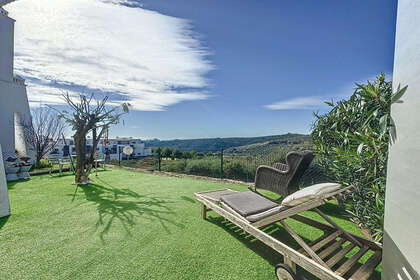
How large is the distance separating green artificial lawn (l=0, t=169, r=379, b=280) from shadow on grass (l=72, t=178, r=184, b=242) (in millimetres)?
18

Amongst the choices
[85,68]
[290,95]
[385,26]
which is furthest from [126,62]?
[290,95]

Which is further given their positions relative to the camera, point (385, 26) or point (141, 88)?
point (141, 88)

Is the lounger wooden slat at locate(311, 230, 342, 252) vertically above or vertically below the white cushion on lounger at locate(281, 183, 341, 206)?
below

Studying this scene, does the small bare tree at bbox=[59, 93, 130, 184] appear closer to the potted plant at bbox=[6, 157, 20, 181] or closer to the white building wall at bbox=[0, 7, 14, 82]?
the potted plant at bbox=[6, 157, 20, 181]

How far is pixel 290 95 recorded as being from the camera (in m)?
11.0

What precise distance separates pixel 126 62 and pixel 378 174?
8544 millimetres

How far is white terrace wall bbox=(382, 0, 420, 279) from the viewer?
108 centimetres

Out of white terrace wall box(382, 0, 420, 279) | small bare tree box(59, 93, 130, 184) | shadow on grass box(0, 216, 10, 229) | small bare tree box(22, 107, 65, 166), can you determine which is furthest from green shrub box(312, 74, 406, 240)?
small bare tree box(22, 107, 65, 166)

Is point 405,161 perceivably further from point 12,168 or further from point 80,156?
point 12,168

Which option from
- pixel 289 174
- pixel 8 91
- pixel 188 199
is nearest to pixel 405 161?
pixel 289 174

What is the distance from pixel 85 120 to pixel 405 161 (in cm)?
738

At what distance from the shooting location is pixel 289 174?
3588 millimetres

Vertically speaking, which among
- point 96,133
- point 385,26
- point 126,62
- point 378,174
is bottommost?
point 378,174

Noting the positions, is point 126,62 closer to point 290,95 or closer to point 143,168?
point 143,168
